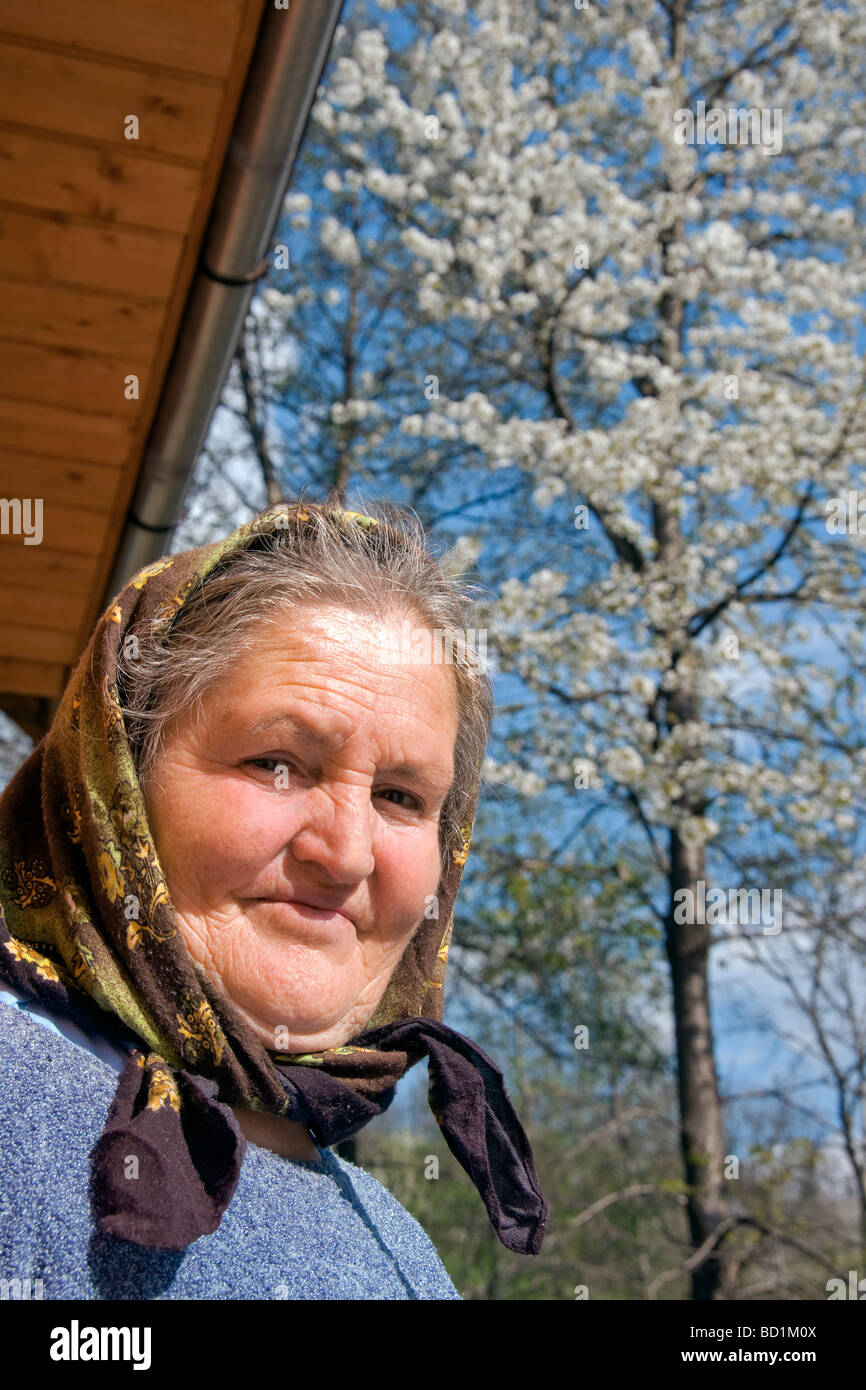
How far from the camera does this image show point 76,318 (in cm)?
270

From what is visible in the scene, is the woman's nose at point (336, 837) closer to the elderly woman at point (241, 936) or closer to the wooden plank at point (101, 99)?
the elderly woman at point (241, 936)

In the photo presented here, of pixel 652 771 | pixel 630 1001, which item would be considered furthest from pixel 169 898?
pixel 630 1001

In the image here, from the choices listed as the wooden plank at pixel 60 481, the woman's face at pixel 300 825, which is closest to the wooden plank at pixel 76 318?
the wooden plank at pixel 60 481

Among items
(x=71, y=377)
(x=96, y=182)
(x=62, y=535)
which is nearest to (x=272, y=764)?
(x=96, y=182)

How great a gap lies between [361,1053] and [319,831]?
282 millimetres

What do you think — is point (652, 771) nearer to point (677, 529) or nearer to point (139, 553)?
point (677, 529)

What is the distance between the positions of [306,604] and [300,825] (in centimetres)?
Result: 29

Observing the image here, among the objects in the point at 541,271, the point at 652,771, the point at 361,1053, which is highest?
the point at 541,271

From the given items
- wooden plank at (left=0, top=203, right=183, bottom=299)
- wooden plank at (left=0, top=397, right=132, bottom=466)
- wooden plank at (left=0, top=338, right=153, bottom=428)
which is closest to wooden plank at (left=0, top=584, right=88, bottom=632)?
wooden plank at (left=0, top=397, right=132, bottom=466)

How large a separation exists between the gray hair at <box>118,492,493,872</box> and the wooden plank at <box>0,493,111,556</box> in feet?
6.23

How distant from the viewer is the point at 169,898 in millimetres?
1155

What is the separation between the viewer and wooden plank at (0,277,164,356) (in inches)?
105

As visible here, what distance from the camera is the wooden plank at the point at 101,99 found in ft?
7.12

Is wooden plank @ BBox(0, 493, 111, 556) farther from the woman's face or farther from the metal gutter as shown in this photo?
the woman's face
